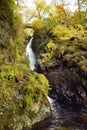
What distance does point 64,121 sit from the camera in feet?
42.8

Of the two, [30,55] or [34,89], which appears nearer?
[34,89]

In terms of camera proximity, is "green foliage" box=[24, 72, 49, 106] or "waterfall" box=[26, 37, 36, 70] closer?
"green foliage" box=[24, 72, 49, 106]

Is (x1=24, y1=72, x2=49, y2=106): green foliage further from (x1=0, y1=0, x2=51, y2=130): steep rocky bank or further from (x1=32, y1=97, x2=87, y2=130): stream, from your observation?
(x1=32, y1=97, x2=87, y2=130): stream

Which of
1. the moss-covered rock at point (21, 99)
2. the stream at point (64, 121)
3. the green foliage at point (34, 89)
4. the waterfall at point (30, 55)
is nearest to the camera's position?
the moss-covered rock at point (21, 99)

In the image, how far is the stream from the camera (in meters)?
12.0

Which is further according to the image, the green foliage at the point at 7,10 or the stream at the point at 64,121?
the green foliage at the point at 7,10

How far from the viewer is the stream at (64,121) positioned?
11953 millimetres

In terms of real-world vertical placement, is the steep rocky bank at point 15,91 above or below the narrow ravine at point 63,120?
above

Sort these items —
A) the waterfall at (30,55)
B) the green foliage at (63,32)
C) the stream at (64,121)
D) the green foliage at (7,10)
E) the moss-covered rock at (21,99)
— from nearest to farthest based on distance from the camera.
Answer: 1. the moss-covered rock at (21,99)
2. the stream at (64,121)
3. the green foliage at (7,10)
4. the green foliage at (63,32)
5. the waterfall at (30,55)

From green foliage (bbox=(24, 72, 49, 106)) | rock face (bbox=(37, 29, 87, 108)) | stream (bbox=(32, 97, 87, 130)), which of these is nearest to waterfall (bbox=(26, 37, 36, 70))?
rock face (bbox=(37, 29, 87, 108))

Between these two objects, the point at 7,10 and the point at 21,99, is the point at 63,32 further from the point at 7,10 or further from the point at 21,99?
the point at 21,99

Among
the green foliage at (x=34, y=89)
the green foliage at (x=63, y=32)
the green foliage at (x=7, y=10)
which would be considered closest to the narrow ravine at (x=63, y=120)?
the green foliage at (x=34, y=89)

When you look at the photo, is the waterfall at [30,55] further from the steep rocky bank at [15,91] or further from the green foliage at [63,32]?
the steep rocky bank at [15,91]

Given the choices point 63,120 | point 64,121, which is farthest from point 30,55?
point 64,121
